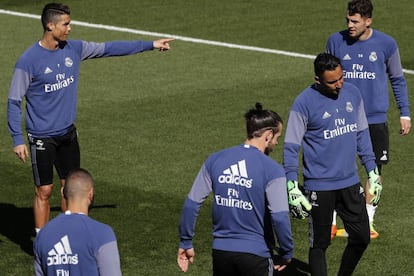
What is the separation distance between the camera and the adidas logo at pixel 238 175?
986 centimetres

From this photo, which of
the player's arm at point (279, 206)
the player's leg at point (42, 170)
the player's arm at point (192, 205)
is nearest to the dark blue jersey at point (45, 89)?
the player's leg at point (42, 170)

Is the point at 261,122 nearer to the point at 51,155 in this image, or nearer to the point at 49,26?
the point at 49,26

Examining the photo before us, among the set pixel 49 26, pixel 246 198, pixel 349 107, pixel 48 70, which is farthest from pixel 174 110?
pixel 246 198

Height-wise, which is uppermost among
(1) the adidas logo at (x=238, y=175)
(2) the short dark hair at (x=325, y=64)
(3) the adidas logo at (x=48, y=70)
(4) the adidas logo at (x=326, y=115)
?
(2) the short dark hair at (x=325, y=64)

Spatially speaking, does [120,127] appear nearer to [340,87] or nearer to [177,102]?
[177,102]

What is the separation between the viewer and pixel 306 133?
11875 millimetres

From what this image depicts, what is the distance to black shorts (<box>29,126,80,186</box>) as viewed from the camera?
13.8 meters

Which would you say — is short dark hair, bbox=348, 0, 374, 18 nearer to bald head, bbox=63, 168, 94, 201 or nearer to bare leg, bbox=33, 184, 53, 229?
bare leg, bbox=33, 184, 53, 229

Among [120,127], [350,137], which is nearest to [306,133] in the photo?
[350,137]

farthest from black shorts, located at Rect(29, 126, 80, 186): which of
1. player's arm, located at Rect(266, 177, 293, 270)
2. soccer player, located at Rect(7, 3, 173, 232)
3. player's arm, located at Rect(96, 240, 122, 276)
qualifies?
player's arm, located at Rect(96, 240, 122, 276)

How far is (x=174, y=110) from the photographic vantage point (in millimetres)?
20484

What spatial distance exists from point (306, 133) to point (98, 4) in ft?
67.1

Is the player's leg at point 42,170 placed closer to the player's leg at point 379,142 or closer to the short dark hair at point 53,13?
the short dark hair at point 53,13

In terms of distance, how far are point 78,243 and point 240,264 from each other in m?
1.89
